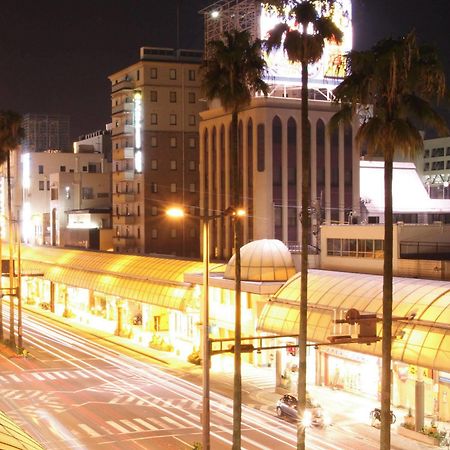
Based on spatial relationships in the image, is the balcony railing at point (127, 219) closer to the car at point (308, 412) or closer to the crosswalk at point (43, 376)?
the crosswalk at point (43, 376)

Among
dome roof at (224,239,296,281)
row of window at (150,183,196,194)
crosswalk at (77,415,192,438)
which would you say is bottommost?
crosswalk at (77,415,192,438)

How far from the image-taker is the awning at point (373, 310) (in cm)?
4162

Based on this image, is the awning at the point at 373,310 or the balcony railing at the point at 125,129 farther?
the balcony railing at the point at 125,129

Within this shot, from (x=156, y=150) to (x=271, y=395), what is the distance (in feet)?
244

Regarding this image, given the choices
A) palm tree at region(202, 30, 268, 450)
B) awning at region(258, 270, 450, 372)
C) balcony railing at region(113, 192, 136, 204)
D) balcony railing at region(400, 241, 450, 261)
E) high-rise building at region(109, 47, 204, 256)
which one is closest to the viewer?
palm tree at region(202, 30, 268, 450)

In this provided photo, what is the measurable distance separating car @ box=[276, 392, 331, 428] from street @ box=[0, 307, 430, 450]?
0.49 metres

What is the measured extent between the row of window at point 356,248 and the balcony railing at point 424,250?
1573 mm

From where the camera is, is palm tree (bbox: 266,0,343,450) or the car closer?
palm tree (bbox: 266,0,343,450)

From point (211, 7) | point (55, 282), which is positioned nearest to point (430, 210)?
point (211, 7)

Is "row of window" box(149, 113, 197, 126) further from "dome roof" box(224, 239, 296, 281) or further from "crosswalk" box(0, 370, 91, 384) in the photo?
"crosswalk" box(0, 370, 91, 384)

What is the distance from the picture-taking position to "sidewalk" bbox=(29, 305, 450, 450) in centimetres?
4316

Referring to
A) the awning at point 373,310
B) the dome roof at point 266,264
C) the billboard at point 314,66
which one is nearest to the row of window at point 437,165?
the billboard at point 314,66

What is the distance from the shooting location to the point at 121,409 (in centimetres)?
4828

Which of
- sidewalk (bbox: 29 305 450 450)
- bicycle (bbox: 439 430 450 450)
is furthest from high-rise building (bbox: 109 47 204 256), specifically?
bicycle (bbox: 439 430 450 450)
